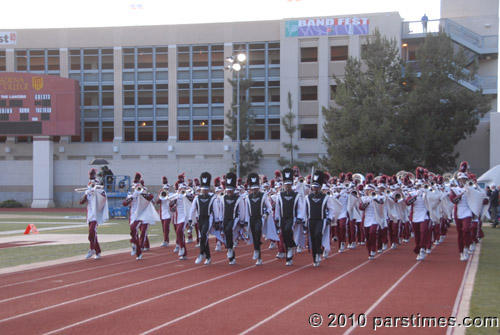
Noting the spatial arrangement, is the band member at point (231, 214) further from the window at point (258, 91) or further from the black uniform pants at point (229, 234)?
the window at point (258, 91)

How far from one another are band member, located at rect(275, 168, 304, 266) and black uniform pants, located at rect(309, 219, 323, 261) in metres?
0.32

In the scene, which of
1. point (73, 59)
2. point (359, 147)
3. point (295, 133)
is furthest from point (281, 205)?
point (73, 59)

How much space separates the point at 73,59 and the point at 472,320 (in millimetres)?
55583

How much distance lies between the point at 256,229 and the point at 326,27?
1618 inches

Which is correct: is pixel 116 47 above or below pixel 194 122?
above

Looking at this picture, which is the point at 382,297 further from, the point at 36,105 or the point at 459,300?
the point at 36,105

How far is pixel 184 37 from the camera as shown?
185ft

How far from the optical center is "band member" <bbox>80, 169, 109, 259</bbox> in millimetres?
16109

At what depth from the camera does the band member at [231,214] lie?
586 inches

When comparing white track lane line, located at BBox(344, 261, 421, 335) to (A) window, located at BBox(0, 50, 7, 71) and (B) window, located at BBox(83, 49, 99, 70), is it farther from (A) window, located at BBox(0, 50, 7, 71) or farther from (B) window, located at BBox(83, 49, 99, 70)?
(A) window, located at BBox(0, 50, 7, 71)

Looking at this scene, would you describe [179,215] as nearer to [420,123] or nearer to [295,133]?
[420,123]

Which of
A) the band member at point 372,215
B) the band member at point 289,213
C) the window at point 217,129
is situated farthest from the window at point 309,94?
the band member at point 289,213

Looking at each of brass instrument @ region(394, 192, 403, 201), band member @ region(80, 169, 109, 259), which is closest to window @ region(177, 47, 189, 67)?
band member @ region(80, 169, 109, 259)

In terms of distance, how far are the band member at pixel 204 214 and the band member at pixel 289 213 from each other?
175 cm
